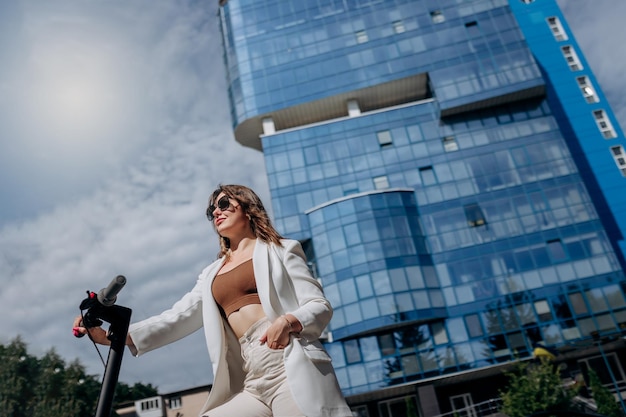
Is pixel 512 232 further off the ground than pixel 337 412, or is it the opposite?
pixel 512 232

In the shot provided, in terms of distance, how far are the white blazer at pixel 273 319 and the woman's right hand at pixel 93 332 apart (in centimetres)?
16

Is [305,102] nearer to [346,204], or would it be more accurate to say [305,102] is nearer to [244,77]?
[244,77]

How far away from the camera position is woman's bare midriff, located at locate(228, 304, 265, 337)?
336cm

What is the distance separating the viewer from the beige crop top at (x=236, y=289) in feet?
11.3

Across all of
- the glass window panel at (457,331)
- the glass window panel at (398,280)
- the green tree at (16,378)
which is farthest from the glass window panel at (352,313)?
the green tree at (16,378)

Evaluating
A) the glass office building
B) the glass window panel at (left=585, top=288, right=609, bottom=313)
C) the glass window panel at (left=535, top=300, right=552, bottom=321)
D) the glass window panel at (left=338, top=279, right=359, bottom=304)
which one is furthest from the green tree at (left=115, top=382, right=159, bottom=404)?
the glass window panel at (left=585, top=288, right=609, bottom=313)

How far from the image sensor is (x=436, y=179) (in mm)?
40969

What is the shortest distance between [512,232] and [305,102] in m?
19.9

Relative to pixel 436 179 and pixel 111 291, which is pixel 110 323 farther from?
pixel 436 179

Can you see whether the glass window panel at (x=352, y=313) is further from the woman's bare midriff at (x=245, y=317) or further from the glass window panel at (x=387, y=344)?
the woman's bare midriff at (x=245, y=317)

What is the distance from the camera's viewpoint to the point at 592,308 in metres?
35.8

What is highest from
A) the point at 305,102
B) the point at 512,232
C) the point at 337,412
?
the point at 305,102

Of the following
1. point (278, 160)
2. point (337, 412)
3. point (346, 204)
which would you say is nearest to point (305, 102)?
point (278, 160)

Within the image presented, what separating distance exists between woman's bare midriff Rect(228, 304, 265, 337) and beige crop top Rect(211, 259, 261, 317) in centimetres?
3
